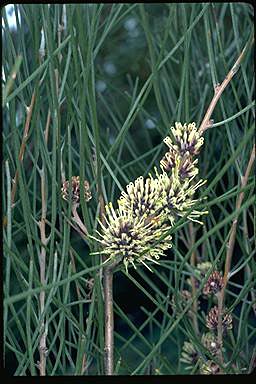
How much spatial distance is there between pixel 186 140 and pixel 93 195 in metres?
0.06

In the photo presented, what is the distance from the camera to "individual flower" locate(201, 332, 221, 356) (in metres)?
0.36

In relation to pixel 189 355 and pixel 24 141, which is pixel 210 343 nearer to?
pixel 189 355

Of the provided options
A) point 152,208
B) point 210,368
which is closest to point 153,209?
point 152,208

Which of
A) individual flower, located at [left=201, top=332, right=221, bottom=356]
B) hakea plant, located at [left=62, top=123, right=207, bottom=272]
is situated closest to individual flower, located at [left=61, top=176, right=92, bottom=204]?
hakea plant, located at [left=62, top=123, right=207, bottom=272]

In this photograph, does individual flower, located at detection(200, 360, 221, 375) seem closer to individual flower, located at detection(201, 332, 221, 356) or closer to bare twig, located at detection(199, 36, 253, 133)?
individual flower, located at detection(201, 332, 221, 356)

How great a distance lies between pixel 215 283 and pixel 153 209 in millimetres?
74

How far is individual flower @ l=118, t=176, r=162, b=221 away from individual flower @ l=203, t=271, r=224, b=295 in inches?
2.7

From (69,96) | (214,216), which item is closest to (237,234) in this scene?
(214,216)

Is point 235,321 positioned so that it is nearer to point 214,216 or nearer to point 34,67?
point 214,216

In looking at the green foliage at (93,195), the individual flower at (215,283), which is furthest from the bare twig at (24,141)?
the individual flower at (215,283)

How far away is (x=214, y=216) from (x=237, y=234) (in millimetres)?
18

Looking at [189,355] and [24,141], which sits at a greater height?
[24,141]

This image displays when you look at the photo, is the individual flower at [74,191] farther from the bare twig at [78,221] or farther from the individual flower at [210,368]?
the individual flower at [210,368]

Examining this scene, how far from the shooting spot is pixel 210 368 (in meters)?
0.36
